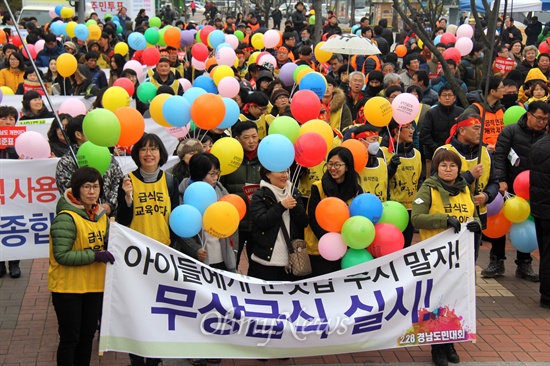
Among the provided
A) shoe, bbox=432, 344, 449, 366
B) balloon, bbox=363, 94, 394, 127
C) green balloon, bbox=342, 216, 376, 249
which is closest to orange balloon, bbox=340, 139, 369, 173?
green balloon, bbox=342, 216, 376, 249

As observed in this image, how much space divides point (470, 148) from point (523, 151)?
128cm

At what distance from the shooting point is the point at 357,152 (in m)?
6.62

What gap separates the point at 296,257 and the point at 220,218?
753 millimetres

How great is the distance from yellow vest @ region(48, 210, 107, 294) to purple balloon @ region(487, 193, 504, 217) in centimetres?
406

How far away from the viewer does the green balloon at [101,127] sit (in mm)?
6137

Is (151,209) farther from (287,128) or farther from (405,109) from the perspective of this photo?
(405,109)

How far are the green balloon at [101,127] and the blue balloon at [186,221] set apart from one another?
33.8 inches

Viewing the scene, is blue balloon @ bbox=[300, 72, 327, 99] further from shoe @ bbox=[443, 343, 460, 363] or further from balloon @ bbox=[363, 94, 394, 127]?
shoe @ bbox=[443, 343, 460, 363]

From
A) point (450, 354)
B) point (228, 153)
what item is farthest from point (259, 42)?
point (450, 354)

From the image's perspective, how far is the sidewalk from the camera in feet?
20.6

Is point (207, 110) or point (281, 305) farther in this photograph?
point (207, 110)

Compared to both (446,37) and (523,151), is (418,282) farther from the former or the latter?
(446,37)

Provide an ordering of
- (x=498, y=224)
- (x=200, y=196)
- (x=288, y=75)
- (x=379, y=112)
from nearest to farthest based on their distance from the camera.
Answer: (x=200, y=196)
(x=379, y=112)
(x=498, y=224)
(x=288, y=75)

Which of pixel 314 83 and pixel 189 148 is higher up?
pixel 314 83
